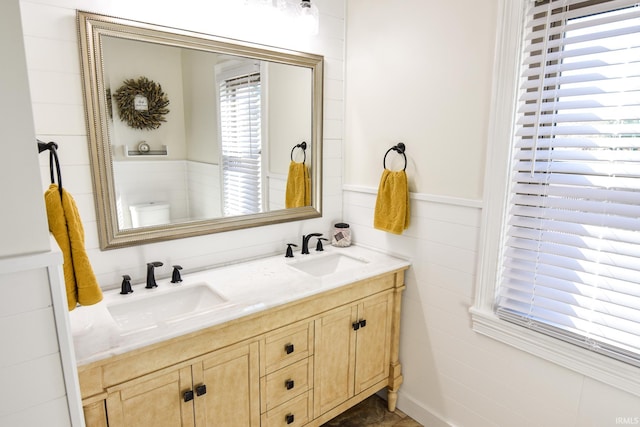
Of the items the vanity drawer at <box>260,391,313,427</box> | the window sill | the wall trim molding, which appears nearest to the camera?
the window sill

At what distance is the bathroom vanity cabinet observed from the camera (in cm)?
119

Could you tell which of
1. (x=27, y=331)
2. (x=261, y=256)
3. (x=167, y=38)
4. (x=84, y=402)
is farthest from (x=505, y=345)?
(x=167, y=38)

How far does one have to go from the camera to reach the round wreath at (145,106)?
4.95 feet

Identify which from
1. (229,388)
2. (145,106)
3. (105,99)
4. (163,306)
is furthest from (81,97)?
(229,388)

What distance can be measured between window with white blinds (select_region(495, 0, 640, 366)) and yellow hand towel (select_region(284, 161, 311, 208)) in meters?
1.09

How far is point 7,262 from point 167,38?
1135 millimetres

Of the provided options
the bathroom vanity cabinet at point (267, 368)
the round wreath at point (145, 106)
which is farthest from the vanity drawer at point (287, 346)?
the round wreath at point (145, 106)

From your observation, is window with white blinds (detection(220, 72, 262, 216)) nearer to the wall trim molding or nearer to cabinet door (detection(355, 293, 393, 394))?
the wall trim molding

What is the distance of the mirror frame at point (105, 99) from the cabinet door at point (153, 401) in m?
0.61

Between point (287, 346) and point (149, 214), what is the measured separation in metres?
0.84

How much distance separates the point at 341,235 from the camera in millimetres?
2246

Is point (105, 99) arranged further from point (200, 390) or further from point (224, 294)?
point (200, 390)

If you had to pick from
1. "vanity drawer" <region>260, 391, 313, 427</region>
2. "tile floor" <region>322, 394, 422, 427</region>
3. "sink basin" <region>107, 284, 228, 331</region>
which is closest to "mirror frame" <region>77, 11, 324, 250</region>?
"sink basin" <region>107, 284, 228, 331</region>

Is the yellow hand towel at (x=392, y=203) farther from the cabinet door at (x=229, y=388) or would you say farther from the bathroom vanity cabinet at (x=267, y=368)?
the cabinet door at (x=229, y=388)
